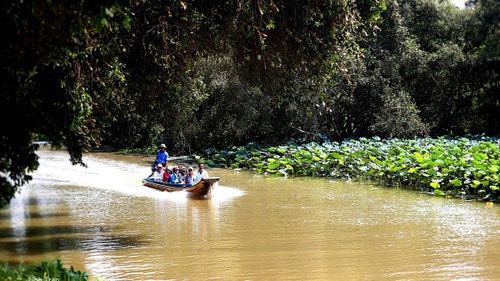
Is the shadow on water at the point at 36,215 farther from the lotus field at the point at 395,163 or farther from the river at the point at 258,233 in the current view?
the lotus field at the point at 395,163

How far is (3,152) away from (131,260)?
4.50 meters

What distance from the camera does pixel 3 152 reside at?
18.5 feet

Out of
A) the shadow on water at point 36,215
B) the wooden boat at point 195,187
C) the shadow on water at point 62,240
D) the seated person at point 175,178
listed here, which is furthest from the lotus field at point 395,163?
Answer: the shadow on water at point 36,215

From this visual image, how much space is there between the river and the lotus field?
0.71 metres

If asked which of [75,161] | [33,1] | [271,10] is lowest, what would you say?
[75,161]

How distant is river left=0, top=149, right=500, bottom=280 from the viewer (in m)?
9.30

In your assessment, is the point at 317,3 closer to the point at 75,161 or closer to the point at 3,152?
the point at 75,161

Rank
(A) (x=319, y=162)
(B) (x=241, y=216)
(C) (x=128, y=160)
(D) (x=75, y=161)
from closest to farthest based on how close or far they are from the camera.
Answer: (D) (x=75, y=161), (B) (x=241, y=216), (A) (x=319, y=162), (C) (x=128, y=160)

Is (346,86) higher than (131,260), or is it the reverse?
(346,86)

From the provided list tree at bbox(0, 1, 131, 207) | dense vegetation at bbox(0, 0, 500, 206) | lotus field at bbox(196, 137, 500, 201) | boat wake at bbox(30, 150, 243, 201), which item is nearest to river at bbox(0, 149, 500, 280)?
boat wake at bbox(30, 150, 243, 201)

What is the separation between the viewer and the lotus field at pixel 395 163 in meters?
16.5

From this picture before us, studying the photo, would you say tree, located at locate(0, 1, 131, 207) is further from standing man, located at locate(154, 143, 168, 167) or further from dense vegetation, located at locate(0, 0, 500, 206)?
standing man, located at locate(154, 143, 168, 167)

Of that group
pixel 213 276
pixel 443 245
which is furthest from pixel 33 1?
pixel 443 245

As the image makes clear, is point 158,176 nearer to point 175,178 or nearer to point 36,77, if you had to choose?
point 175,178
